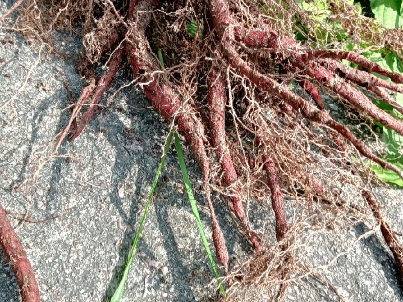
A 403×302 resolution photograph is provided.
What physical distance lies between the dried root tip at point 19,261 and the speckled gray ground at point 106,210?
0.07 meters

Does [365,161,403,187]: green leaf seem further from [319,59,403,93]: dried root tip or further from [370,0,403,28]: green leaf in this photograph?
[370,0,403,28]: green leaf

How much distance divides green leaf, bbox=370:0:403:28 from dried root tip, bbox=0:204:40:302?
1356 mm

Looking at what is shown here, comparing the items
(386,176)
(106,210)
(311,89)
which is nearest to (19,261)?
(106,210)

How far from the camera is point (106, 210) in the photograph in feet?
4.01

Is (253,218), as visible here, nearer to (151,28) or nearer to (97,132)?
(97,132)

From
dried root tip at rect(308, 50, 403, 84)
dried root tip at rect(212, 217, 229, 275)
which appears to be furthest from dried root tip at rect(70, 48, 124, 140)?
dried root tip at rect(308, 50, 403, 84)

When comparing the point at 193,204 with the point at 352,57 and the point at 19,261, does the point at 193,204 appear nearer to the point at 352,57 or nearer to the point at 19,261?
the point at 19,261

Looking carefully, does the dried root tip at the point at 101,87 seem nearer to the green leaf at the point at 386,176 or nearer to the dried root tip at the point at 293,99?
the dried root tip at the point at 293,99

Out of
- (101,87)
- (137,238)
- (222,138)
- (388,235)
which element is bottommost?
(388,235)

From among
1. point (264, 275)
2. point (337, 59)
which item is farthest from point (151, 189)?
point (337, 59)

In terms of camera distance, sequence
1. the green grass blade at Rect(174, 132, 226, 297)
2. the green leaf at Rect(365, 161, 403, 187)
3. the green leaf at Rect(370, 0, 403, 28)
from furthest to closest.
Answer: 1. the green leaf at Rect(370, 0, 403, 28)
2. the green leaf at Rect(365, 161, 403, 187)
3. the green grass blade at Rect(174, 132, 226, 297)

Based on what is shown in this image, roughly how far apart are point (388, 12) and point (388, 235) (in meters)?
0.80

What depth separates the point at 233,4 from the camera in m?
1.32

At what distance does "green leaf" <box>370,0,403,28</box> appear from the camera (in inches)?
61.9
